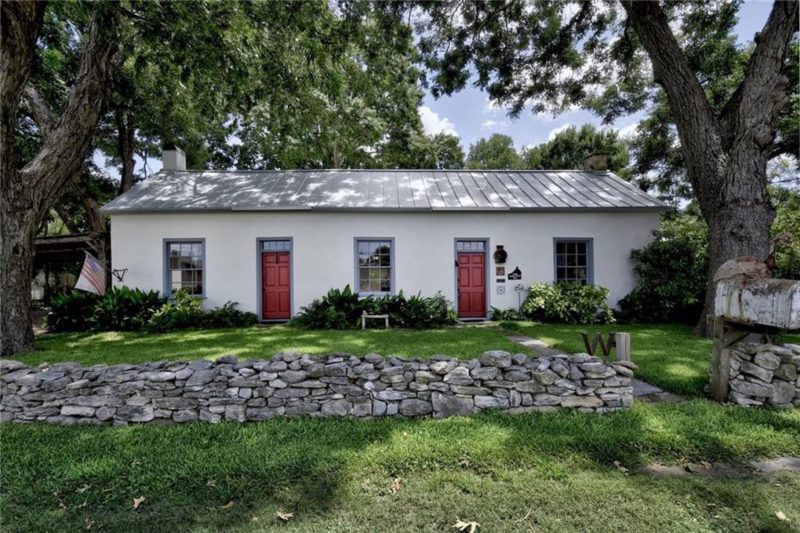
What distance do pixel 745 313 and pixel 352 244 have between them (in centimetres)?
768

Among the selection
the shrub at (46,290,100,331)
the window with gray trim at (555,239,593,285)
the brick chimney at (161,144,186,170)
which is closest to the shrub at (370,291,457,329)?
the window with gray trim at (555,239,593,285)

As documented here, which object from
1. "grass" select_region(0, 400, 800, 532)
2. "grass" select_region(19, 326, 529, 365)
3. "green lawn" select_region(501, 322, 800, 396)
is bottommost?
"grass" select_region(0, 400, 800, 532)

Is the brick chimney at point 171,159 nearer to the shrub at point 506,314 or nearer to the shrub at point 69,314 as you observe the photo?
the shrub at point 69,314

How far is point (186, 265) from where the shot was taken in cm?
944

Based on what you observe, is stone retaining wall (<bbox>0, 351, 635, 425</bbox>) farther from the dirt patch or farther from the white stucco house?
the white stucco house

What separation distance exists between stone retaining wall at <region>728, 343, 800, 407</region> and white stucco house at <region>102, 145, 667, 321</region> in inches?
222

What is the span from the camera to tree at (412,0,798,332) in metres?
6.41

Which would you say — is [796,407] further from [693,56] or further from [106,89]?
[106,89]

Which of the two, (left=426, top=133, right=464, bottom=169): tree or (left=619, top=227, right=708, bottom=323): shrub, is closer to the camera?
(left=619, top=227, right=708, bottom=323): shrub

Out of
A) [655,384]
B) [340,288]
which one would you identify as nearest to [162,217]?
[340,288]

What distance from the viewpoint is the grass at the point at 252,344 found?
229 inches

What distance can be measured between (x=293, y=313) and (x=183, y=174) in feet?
20.8

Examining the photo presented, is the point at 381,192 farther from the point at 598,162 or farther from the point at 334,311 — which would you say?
the point at 598,162

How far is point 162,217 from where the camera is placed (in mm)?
9219
